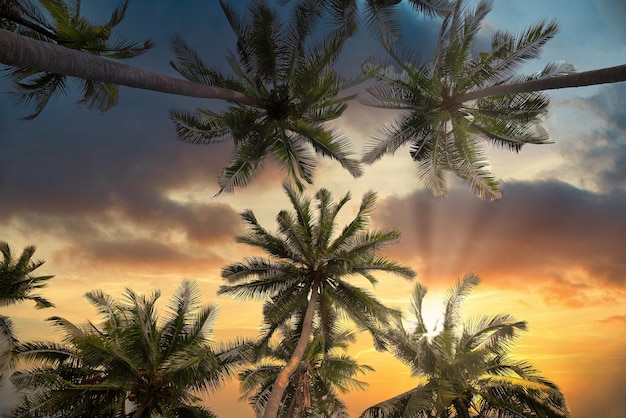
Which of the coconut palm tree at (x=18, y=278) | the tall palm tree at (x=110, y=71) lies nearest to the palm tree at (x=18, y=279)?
the coconut palm tree at (x=18, y=278)

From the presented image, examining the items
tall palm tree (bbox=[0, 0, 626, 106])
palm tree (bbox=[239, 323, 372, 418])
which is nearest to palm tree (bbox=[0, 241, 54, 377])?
palm tree (bbox=[239, 323, 372, 418])

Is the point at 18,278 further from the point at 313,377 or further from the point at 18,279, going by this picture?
the point at 313,377

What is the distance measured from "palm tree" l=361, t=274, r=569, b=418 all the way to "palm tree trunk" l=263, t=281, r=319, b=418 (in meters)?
3.92

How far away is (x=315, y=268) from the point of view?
70.1ft

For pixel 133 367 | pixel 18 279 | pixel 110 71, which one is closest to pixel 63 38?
pixel 110 71

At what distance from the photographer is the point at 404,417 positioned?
18047 millimetres

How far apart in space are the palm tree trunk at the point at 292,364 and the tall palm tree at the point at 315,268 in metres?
0.11

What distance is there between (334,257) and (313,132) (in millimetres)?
7449

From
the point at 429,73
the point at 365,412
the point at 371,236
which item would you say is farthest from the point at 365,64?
the point at 365,412

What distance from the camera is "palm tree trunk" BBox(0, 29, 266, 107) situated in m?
7.19

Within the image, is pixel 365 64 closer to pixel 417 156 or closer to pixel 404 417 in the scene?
pixel 417 156

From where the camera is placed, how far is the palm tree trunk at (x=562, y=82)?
10.8 meters

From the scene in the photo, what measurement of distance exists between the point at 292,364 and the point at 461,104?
39.8ft

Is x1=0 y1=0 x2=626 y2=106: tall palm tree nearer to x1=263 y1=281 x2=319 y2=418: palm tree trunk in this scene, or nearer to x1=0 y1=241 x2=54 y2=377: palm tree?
x1=263 y1=281 x2=319 y2=418: palm tree trunk
